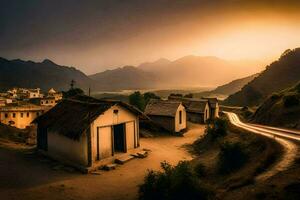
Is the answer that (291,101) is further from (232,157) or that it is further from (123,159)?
(123,159)

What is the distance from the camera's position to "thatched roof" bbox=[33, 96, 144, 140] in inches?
901

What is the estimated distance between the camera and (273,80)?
4087 inches

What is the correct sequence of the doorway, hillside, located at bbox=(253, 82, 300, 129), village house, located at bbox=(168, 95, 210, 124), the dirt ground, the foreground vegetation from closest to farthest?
1. the foreground vegetation
2. the dirt ground
3. the doorway
4. hillside, located at bbox=(253, 82, 300, 129)
5. village house, located at bbox=(168, 95, 210, 124)

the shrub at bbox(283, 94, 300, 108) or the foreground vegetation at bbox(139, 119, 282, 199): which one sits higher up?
the shrub at bbox(283, 94, 300, 108)

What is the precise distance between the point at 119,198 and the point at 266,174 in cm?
891

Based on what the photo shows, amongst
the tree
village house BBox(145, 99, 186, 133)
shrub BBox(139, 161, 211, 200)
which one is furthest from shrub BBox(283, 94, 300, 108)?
the tree

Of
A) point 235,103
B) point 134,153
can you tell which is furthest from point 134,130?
point 235,103

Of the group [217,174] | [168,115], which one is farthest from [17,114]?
[217,174]

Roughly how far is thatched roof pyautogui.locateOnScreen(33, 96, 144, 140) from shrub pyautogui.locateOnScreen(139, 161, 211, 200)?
9275 millimetres

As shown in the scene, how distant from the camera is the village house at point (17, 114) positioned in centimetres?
8623

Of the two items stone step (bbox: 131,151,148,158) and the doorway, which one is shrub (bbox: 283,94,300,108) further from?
the doorway

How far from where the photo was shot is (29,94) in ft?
454

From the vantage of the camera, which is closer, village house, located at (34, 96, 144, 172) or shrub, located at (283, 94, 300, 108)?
village house, located at (34, 96, 144, 172)

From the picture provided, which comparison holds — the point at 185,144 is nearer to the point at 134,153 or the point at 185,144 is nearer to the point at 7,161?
the point at 134,153
